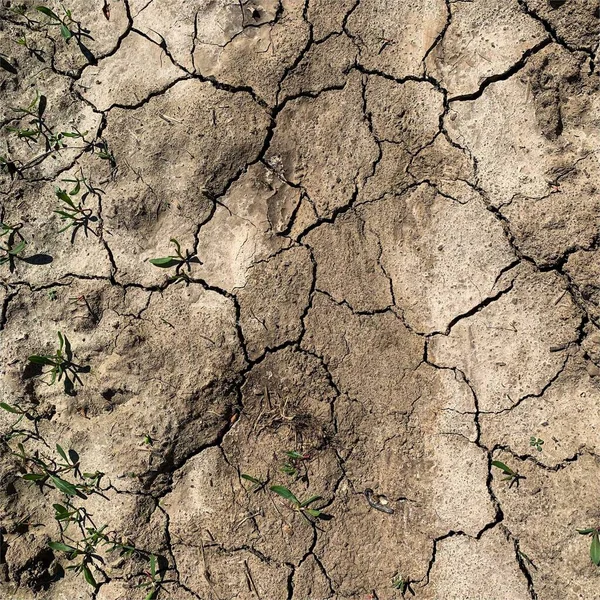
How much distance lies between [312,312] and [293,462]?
673 mm

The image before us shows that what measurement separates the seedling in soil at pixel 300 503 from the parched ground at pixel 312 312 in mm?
10

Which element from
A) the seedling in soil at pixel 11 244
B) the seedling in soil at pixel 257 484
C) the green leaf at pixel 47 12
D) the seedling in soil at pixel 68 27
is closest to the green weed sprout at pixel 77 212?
the seedling in soil at pixel 11 244

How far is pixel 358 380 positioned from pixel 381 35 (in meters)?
1.56

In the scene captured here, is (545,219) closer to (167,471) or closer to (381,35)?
(381,35)

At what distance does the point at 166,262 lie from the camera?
2.79m

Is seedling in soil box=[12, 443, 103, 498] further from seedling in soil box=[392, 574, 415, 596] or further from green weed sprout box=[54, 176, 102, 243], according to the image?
seedling in soil box=[392, 574, 415, 596]

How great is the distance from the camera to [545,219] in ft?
→ 8.43

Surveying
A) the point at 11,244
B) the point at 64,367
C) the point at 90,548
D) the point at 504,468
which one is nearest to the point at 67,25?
the point at 11,244

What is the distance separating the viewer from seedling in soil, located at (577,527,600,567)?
2388 mm

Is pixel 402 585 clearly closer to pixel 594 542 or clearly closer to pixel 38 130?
pixel 594 542

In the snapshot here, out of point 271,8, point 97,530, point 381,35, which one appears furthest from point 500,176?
point 97,530

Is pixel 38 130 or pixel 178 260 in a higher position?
pixel 38 130

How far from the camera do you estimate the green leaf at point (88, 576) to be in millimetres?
2678

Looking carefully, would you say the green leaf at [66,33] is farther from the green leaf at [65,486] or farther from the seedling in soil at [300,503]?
the seedling in soil at [300,503]
